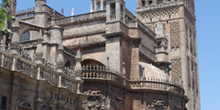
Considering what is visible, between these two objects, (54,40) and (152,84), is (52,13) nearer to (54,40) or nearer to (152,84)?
(54,40)

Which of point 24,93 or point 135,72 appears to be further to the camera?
point 135,72

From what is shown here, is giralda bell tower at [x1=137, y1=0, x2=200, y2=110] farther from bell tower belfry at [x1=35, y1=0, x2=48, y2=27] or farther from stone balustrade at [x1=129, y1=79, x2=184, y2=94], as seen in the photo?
stone balustrade at [x1=129, y1=79, x2=184, y2=94]

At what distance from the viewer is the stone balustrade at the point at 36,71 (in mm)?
17391

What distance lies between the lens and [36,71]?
1942 centimetres

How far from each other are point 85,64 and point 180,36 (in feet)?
75.5

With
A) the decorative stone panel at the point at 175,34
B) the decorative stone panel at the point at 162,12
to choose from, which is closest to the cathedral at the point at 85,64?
the decorative stone panel at the point at 175,34

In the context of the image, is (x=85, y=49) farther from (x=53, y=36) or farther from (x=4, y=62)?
(x=4, y=62)

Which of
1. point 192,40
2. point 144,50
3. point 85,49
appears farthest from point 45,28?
point 192,40

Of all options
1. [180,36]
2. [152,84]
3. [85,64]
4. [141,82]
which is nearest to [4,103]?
[141,82]

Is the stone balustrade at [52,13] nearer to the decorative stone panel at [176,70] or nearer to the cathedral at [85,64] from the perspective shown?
the cathedral at [85,64]

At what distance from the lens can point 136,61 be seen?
34531 mm

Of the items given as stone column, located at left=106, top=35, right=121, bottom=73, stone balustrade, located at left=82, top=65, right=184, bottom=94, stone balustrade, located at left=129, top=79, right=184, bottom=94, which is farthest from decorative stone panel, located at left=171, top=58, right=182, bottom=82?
stone column, located at left=106, top=35, right=121, bottom=73

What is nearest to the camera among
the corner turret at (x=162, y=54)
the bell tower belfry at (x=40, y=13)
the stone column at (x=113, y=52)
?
the stone column at (x=113, y=52)

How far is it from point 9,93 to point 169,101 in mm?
19045
